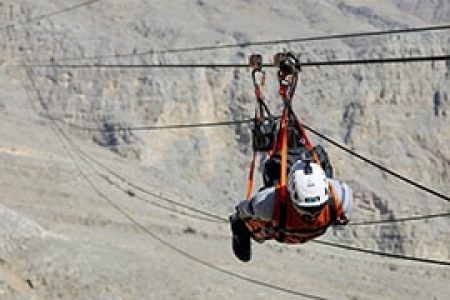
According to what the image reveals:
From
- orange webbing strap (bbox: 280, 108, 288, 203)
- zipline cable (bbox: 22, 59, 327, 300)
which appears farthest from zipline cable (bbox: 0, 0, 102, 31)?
orange webbing strap (bbox: 280, 108, 288, 203)

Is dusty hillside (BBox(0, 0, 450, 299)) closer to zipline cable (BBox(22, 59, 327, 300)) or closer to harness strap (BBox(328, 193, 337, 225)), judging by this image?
zipline cable (BBox(22, 59, 327, 300))

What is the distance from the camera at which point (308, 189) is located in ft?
33.8

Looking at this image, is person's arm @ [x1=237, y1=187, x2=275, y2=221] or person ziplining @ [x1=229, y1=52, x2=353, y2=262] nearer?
person ziplining @ [x1=229, y1=52, x2=353, y2=262]

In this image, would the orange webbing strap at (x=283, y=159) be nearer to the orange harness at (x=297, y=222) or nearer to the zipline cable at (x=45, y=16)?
the orange harness at (x=297, y=222)

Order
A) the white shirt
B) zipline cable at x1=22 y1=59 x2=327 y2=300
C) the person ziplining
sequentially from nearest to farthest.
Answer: the person ziplining < the white shirt < zipline cable at x1=22 y1=59 x2=327 y2=300

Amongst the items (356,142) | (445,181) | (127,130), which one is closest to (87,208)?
(127,130)

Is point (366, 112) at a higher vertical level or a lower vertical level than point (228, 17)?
lower

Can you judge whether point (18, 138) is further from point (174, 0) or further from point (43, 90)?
point (174, 0)

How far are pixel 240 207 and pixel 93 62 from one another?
77563 millimetres

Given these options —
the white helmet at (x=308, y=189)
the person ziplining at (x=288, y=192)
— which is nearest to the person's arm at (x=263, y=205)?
the person ziplining at (x=288, y=192)

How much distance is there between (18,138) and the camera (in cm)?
6450

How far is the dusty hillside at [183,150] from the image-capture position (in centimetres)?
4094

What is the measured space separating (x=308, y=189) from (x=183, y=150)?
7638 centimetres

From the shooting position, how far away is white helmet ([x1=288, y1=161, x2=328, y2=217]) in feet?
33.9
